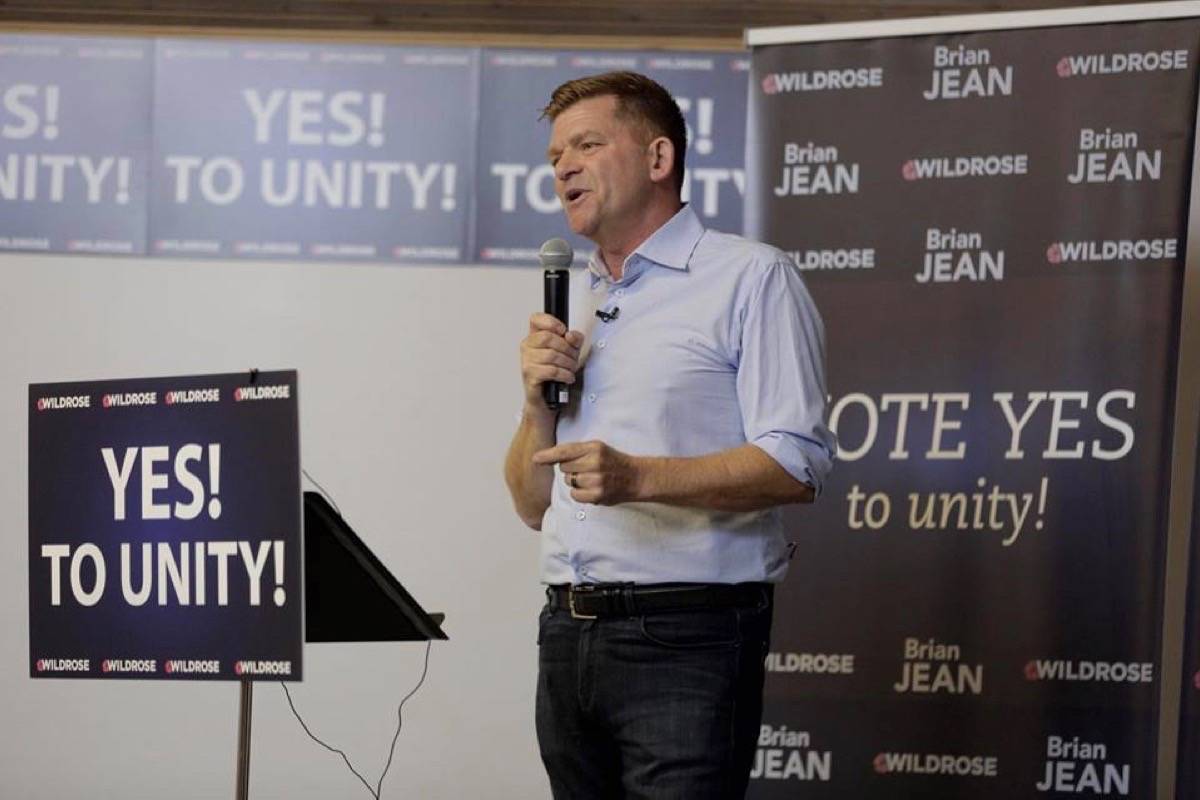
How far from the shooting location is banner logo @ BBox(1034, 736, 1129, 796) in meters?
3.44

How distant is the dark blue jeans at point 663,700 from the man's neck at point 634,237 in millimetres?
544

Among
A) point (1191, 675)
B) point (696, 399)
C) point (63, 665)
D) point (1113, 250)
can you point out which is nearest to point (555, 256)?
point (696, 399)

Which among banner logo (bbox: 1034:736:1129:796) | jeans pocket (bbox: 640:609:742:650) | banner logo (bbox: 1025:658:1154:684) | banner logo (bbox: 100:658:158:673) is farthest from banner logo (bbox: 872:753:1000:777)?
banner logo (bbox: 100:658:158:673)

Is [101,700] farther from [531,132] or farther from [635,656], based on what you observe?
[635,656]

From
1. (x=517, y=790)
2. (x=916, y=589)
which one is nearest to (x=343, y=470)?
(x=517, y=790)

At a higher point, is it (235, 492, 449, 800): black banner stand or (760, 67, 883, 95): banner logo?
(760, 67, 883, 95): banner logo

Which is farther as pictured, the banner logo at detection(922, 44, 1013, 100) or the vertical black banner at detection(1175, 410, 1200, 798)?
the banner logo at detection(922, 44, 1013, 100)

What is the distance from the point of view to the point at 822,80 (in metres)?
3.67

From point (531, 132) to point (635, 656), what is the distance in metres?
3.00

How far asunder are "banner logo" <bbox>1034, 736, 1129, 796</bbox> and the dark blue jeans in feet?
4.96

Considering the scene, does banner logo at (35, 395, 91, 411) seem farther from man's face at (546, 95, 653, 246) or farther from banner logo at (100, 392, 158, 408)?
man's face at (546, 95, 653, 246)

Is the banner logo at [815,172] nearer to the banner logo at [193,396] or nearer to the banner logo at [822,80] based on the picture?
the banner logo at [822,80]

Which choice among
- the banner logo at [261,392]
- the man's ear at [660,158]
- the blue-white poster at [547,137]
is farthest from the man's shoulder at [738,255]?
the blue-white poster at [547,137]

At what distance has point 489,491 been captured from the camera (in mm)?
4902
